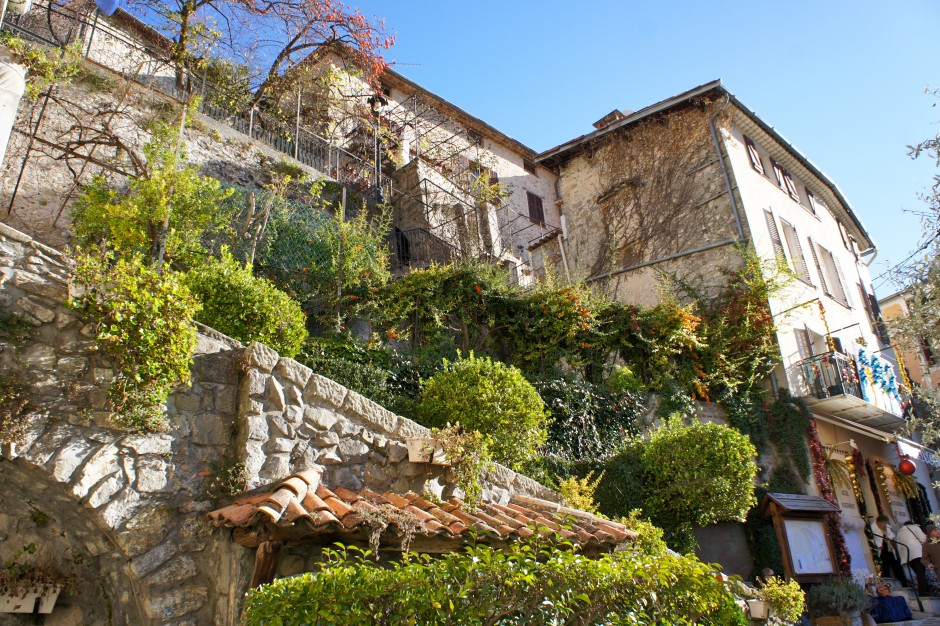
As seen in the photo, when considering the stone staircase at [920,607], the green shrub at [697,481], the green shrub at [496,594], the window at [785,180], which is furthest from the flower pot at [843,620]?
the window at [785,180]

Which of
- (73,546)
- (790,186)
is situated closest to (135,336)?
(73,546)

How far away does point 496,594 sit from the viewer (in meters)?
3.61

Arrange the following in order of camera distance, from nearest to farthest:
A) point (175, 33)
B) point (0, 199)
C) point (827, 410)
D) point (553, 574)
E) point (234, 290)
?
point (553, 574) → point (234, 290) → point (0, 199) → point (175, 33) → point (827, 410)

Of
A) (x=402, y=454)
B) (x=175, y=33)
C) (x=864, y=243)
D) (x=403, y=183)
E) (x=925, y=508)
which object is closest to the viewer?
(x=402, y=454)

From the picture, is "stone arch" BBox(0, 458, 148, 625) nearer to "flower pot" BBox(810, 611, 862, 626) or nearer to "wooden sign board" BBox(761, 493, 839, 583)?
"wooden sign board" BBox(761, 493, 839, 583)

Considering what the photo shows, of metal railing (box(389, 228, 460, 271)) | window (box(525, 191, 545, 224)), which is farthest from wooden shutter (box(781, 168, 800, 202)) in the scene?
metal railing (box(389, 228, 460, 271))

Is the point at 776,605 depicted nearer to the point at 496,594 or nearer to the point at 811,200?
the point at 496,594

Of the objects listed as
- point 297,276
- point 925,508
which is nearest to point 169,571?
point 297,276

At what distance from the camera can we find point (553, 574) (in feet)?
12.3

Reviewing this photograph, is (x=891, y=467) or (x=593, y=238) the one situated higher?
(x=593, y=238)

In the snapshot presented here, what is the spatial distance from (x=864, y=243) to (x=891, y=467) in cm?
908

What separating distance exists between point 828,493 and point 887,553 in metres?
2.75

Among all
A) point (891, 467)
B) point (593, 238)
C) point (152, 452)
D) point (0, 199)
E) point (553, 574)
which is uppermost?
point (593, 238)

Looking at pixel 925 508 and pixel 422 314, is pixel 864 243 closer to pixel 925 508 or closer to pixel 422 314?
pixel 925 508
